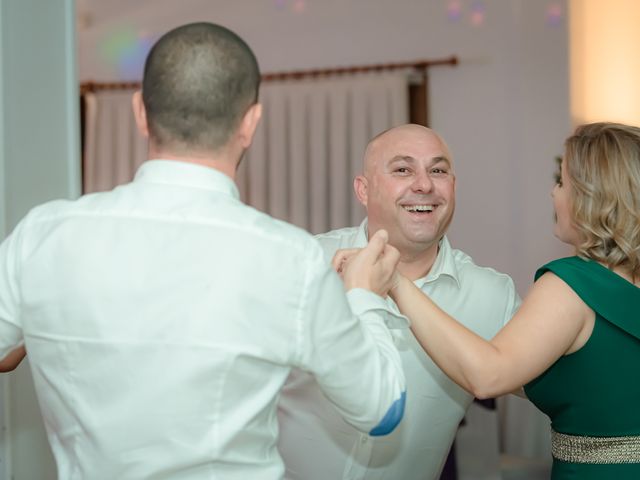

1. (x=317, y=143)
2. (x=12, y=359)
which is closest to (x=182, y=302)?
(x=12, y=359)

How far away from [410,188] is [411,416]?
67cm

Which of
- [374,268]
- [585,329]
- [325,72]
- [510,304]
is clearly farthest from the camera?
[325,72]

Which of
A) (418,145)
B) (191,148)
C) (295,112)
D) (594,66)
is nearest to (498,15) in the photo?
(594,66)

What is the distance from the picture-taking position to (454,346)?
1.77 meters

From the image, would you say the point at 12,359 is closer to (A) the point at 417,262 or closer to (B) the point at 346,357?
(B) the point at 346,357

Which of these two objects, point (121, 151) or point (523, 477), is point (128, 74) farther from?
point (523, 477)

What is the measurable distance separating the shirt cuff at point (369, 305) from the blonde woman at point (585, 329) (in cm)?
19

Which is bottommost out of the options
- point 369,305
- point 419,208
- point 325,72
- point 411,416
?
point 411,416

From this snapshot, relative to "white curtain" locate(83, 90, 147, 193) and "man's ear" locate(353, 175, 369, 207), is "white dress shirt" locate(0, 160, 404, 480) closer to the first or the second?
"man's ear" locate(353, 175, 369, 207)

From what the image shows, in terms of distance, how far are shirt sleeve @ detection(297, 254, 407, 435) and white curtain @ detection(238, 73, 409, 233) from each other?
4569mm

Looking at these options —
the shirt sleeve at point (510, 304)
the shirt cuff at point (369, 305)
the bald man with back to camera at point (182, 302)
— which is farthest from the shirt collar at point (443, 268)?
the bald man with back to camera at point (182, 302)

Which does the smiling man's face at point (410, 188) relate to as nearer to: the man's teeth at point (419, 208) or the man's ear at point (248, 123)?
Result: the man's teeth at point (419, 208)

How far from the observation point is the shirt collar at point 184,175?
55.5 inches

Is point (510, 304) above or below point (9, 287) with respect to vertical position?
below
